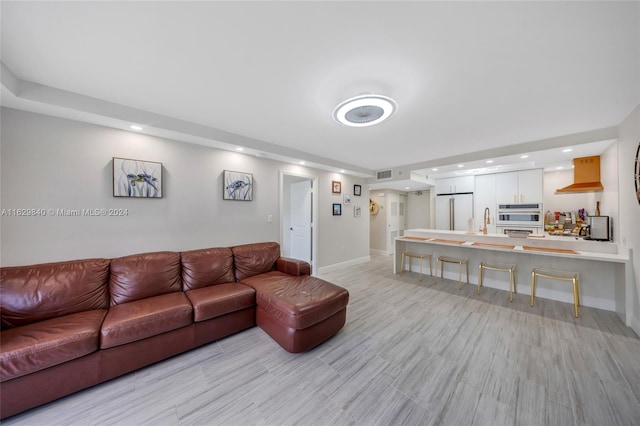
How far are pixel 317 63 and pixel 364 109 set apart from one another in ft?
1.95

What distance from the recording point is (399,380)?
5.82ft

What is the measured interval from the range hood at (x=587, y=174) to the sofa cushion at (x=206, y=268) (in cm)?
564

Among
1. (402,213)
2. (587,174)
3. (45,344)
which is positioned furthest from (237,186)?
(402,213)

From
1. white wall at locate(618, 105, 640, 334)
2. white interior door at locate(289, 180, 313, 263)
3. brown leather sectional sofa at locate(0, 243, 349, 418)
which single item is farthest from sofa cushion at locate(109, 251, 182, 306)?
white wall at locate(618, 105, 640, 334)

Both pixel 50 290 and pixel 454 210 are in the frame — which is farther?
pixel 454 210

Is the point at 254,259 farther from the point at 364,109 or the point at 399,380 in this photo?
the point at 364,109

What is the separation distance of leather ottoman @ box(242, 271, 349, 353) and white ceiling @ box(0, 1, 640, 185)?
209 centimetres

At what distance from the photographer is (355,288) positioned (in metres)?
3.91

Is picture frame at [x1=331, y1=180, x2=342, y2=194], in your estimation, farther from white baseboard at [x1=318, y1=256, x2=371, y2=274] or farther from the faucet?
the faucet

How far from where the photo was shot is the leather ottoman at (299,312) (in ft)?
6.69

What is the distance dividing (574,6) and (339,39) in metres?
1.36

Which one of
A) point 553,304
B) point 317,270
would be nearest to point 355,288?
point 317,270

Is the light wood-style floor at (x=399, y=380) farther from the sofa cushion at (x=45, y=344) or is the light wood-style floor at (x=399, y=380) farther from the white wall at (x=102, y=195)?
the white wall at (x=102, y=195)

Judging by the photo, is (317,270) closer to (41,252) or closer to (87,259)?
(87,259)
